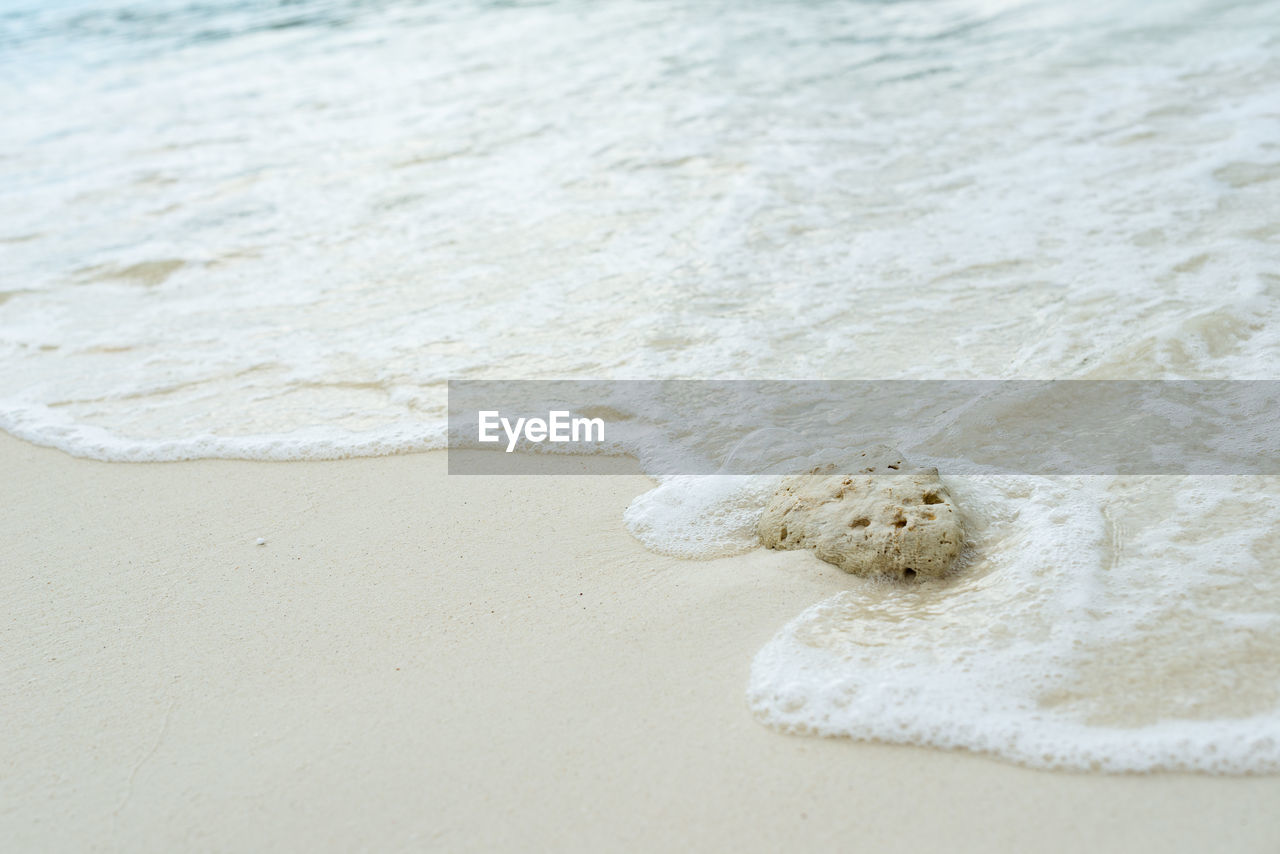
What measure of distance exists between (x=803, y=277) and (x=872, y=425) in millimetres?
1183

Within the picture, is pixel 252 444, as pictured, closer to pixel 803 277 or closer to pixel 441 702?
pixel 441 702

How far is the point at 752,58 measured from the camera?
762cm

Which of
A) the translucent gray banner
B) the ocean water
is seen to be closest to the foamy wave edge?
the ocean water

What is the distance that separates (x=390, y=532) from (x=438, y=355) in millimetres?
1129

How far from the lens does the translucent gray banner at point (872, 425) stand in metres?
2.71

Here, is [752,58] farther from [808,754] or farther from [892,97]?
[808,754]

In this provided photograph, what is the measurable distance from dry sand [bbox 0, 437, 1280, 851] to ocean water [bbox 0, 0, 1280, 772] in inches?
4.9

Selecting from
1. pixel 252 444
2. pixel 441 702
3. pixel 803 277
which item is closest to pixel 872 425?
pixel 803 277

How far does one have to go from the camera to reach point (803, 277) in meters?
4.00

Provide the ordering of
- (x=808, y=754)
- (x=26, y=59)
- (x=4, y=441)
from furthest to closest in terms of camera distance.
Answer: (x=26, y=59), (x=4, y=441), (x=808, y=754)

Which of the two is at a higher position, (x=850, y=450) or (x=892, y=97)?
(x=892, y=97)

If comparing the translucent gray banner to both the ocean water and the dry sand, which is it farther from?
the dry sand

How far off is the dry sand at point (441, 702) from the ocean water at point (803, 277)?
12 centimetres

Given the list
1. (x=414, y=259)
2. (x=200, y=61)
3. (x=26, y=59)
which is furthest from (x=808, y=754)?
(x=26, y=59)
